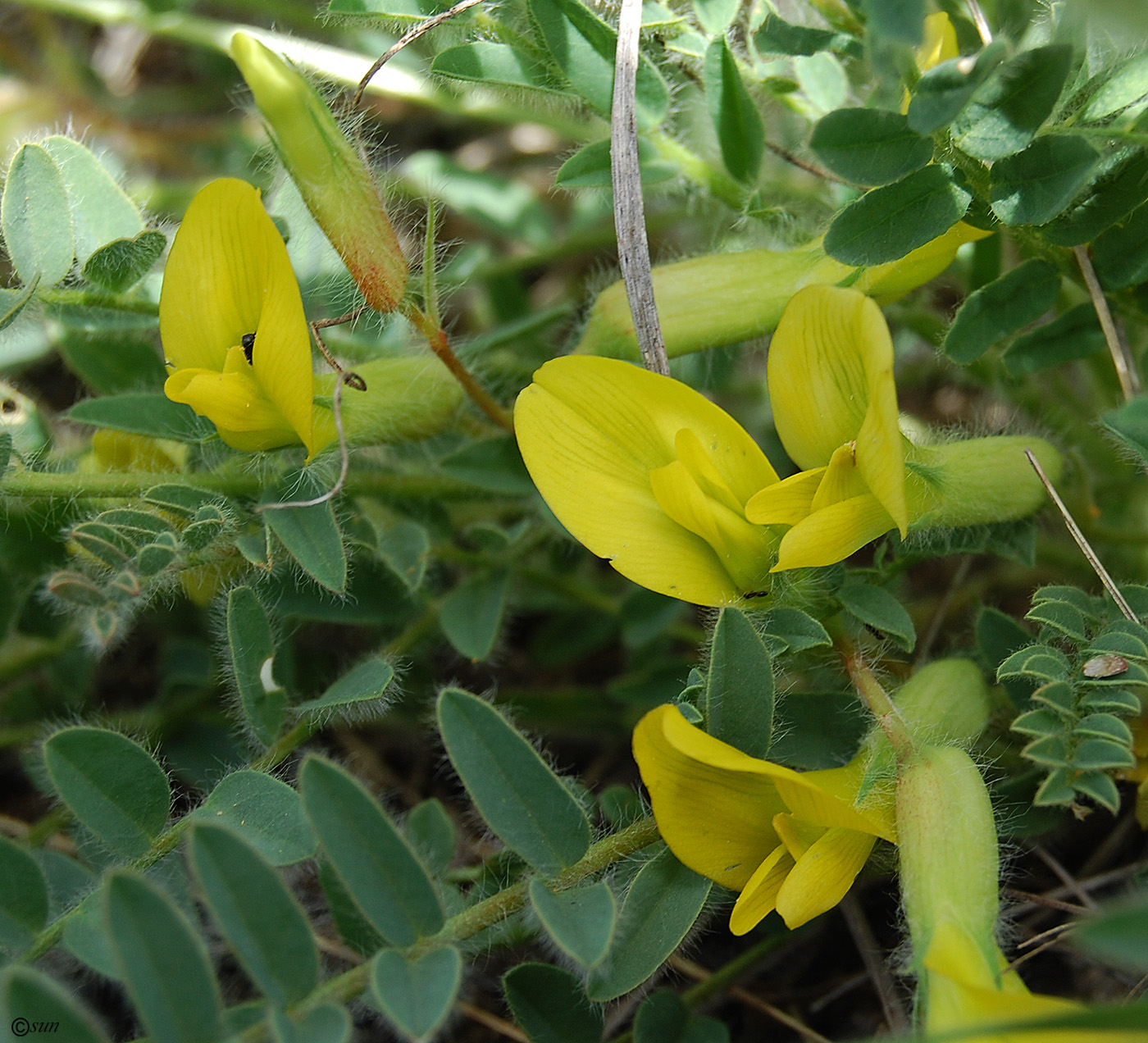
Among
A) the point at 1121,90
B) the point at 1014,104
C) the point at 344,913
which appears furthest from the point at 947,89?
the point at 344,913

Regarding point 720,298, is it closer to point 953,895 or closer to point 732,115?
point 732,115

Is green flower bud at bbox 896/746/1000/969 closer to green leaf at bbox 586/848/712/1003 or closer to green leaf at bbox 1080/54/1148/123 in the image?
green leaf at bbox 586/848/712/1003

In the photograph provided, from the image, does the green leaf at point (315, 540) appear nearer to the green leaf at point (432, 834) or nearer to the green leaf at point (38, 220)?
the green leaf at point (432, 834)

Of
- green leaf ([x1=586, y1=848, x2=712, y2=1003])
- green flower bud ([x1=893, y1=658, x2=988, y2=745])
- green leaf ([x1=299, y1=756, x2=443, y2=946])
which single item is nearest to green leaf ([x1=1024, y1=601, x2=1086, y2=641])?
green flower bud ([x1=893, y1=658, x2=988, y2=745])

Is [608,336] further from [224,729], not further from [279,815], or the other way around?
[224,729]

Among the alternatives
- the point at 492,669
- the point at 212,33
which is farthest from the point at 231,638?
the point at 212,33

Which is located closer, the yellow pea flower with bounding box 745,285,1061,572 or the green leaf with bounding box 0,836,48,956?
the yellow pea flower with bounding box 745,285,1061,572
